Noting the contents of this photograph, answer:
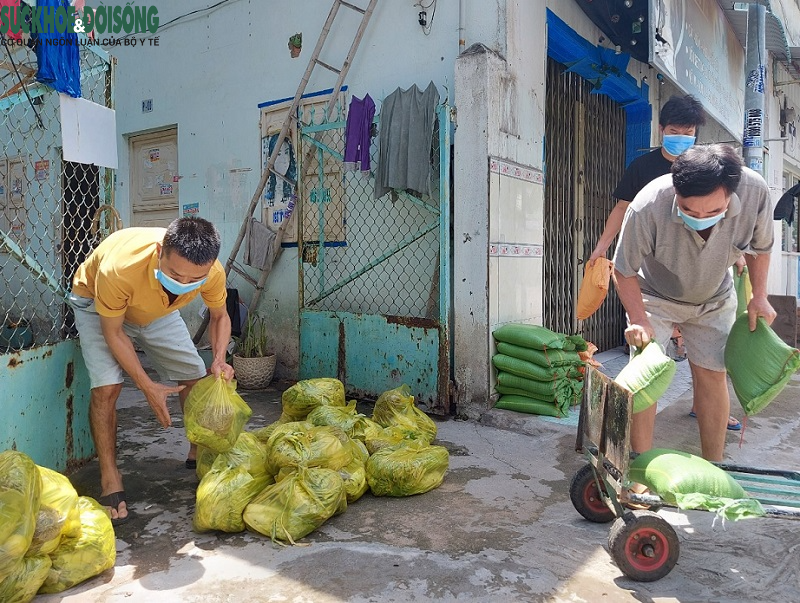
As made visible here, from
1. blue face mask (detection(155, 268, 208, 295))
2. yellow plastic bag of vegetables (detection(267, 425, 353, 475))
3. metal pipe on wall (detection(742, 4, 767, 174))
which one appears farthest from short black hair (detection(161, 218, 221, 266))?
metal pipe on wall (detection(742, 4, 767, 174))

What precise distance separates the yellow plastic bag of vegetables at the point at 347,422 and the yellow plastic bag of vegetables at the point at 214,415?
681 millimetres

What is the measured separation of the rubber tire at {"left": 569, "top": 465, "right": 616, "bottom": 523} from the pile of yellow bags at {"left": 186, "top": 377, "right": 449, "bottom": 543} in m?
0.76

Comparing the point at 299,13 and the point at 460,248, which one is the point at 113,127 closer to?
the point at 460,248

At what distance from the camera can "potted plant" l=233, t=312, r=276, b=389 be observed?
5.47m


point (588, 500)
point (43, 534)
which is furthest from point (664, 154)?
point (43, 534)

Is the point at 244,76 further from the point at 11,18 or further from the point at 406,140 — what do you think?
the point at 11,18

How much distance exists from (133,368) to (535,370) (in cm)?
264

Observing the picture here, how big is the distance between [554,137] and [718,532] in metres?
4.21

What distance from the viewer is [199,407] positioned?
281 centimetres

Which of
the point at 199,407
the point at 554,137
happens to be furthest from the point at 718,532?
the point at 554,137

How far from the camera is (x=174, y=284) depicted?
8.71ft

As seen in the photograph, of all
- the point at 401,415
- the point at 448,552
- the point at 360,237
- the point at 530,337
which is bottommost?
the point at 448,552

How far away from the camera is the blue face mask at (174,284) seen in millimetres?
2656

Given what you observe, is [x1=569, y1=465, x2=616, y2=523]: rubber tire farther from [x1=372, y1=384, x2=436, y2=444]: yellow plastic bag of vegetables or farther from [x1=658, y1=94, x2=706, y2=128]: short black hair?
[x1=658, y1=94, x2=706, y2=128]: short black hair
